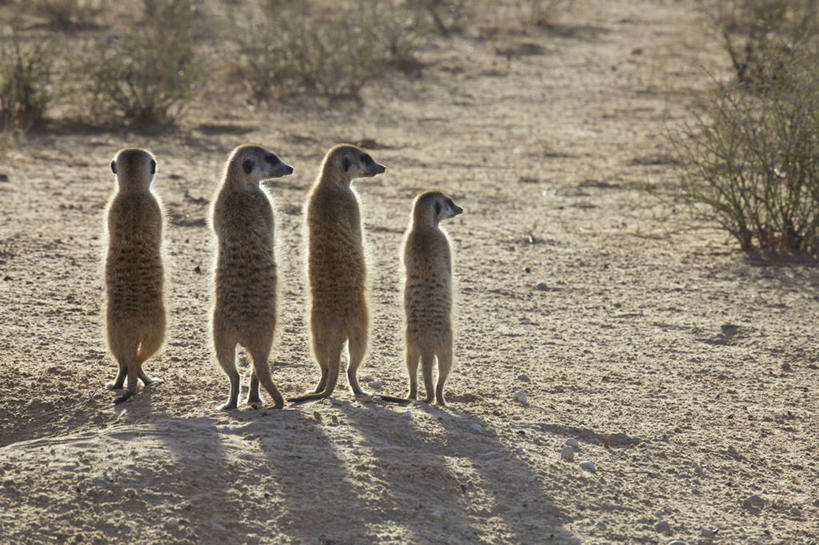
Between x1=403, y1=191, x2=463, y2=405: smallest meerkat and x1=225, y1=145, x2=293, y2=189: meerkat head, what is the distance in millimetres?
784

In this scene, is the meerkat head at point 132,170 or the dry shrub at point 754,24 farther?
the dry shrub at point 754,24

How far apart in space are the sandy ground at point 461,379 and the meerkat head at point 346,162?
106cm

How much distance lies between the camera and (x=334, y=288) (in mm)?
4988

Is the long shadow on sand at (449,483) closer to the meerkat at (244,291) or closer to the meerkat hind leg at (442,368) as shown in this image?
the meerkat hind leg at (442,368)

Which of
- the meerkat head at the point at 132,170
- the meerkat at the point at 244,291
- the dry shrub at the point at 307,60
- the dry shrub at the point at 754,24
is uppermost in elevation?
the dry shrub at the point at 754,24

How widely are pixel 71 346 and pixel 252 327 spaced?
1591 millimetres

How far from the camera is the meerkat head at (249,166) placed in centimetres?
515

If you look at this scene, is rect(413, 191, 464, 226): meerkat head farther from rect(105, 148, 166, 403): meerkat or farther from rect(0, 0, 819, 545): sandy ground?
rect(105, 148, 166, 403): meerkat

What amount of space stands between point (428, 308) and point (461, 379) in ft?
2.44

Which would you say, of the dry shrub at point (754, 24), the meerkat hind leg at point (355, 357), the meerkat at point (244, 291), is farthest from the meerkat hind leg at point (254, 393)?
the dry shrub at point (754, 24)

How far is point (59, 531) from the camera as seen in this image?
12.1ft

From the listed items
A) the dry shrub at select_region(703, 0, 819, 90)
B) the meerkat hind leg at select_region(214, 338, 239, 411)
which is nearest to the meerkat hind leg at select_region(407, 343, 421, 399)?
the meerkat hind leg at select_region(214, 338, 239, 411)

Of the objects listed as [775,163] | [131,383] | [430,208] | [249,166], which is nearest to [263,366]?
[131,383]

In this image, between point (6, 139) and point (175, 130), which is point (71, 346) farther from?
point (175, 130)
